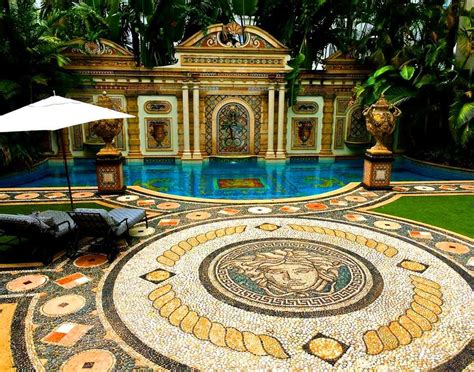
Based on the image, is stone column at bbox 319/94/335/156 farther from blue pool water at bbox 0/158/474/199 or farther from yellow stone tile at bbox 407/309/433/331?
yellow stone tile at bbox 407/309/433/331

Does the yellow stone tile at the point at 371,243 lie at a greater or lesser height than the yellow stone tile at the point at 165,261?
greater

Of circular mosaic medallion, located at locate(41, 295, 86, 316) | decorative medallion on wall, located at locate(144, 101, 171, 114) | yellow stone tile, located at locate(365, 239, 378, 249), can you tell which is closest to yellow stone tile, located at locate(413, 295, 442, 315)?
yellow stone tile, located at locate(365, 239, 378, 249)

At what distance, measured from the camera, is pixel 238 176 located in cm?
1276

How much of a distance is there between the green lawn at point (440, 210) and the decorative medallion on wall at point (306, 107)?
7.14 m

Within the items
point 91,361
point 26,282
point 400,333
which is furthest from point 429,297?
point 26,282

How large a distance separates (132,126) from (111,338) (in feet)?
38.8

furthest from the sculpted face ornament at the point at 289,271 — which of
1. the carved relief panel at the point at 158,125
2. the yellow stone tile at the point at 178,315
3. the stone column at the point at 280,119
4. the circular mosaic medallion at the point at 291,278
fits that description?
the carved relief panel at the point at 158,125

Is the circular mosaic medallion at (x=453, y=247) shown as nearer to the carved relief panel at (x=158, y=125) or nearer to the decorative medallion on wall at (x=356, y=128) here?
the decorative medallion on wall at (x=356, y=128)

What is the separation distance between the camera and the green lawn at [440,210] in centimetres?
698

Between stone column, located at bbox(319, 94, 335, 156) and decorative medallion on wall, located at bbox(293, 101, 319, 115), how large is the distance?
404mm

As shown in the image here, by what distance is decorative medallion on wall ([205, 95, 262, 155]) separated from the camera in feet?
47.7

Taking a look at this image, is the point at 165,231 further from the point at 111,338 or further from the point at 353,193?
the point at 353,193

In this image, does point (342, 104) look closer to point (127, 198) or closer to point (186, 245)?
point (127, 198)

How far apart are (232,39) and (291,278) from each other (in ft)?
37.1
